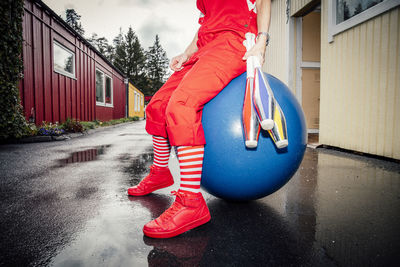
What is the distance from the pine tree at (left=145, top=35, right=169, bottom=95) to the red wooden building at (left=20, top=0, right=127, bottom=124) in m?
43.7

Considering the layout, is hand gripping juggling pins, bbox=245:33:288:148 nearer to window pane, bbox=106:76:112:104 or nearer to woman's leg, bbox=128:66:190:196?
woman's leg, bbox=128:66:190:196

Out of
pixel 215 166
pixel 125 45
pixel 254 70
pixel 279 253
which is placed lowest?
pixel 279 253

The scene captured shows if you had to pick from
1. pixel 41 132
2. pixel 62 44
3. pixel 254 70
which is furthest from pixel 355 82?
pixel 62 44

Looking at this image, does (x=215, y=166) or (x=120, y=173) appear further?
(x=120, y=173)

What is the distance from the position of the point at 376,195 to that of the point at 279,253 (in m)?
1.40

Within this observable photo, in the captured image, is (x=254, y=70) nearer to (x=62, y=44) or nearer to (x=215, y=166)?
(x=215, y=166)

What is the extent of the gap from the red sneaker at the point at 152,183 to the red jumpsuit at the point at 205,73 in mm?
379

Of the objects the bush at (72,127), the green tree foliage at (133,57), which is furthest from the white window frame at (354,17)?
the green tree foliage at (133,57)

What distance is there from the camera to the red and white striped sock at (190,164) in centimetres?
148

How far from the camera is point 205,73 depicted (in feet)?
5.08

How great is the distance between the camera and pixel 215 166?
1.55 meters

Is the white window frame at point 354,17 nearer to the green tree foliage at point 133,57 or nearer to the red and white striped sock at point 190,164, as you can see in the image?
the red and white striped sock at point 190,164

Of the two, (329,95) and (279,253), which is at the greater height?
(329,95)

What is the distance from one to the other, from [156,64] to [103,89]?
48.4 m
